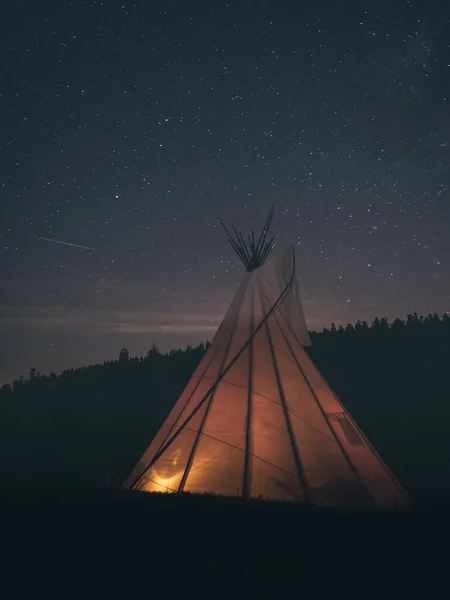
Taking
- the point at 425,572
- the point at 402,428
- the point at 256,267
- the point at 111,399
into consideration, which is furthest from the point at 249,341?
the point at 111,399

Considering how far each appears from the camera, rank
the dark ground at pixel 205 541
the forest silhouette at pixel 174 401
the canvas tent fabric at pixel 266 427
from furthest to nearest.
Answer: the forest silhouette at pixel 174 401
the canvas tent fabric at pixel 266 427
the dark ground at pixel 205 541

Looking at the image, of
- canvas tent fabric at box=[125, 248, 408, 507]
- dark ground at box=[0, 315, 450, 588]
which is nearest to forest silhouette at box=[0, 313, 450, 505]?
dark ground at box=[0, 315, 450, 588]

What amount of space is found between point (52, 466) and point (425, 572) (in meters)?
13.7

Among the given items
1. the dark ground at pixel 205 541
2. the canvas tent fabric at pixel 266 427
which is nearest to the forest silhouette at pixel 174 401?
the dark ground at pixel 205 541

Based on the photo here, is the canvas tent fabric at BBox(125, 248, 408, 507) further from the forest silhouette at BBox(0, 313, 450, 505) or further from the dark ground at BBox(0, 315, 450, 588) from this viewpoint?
the forest silhouette at BBox(0, 313, 450, 505)

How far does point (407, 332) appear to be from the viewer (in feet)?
140

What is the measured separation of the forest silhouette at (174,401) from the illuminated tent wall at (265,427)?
2.07 meters

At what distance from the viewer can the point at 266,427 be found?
7648 mm

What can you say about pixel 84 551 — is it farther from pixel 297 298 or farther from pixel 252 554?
pixel 297 298

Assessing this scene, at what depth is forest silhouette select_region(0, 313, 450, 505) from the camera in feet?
43.1

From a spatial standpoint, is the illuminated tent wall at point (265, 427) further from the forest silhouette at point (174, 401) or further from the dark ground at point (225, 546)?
the forest silhouette at point (174, 401)

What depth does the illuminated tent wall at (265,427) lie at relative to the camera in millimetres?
6957

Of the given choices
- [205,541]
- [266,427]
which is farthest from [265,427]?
[205,541]

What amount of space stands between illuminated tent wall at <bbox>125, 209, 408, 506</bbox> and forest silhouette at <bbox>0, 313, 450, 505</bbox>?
207cm
